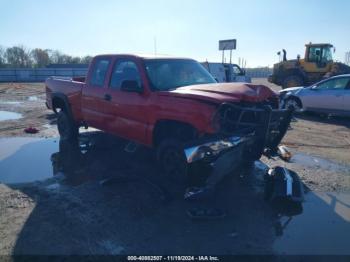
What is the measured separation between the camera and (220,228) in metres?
3.96

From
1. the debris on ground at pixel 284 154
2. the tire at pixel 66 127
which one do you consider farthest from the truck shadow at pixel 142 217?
the tire at pixel 66 127

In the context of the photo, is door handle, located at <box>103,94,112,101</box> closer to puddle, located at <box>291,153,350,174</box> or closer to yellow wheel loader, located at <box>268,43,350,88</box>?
puddle, located at <box>291,153,350,174</box>

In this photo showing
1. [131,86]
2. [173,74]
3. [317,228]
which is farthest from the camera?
[173,74]

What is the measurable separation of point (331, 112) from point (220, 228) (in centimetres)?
960

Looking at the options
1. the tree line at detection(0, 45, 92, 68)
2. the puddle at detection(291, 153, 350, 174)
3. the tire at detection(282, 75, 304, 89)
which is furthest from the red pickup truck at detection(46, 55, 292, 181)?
the tree line at detection(0, 45, 92, 68)

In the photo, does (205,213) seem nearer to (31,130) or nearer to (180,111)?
(180,111)

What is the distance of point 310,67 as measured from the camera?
67.6ft

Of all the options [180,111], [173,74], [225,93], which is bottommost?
[180,111]

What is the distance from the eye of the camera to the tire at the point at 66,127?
8031mm

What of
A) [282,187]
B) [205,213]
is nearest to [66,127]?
[205,213]

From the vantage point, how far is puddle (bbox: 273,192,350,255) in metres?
3.55

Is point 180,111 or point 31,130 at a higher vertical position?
point 180,111

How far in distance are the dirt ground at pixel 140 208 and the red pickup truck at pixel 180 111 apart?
23.1 inches

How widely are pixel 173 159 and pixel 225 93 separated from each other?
1.36 metres
